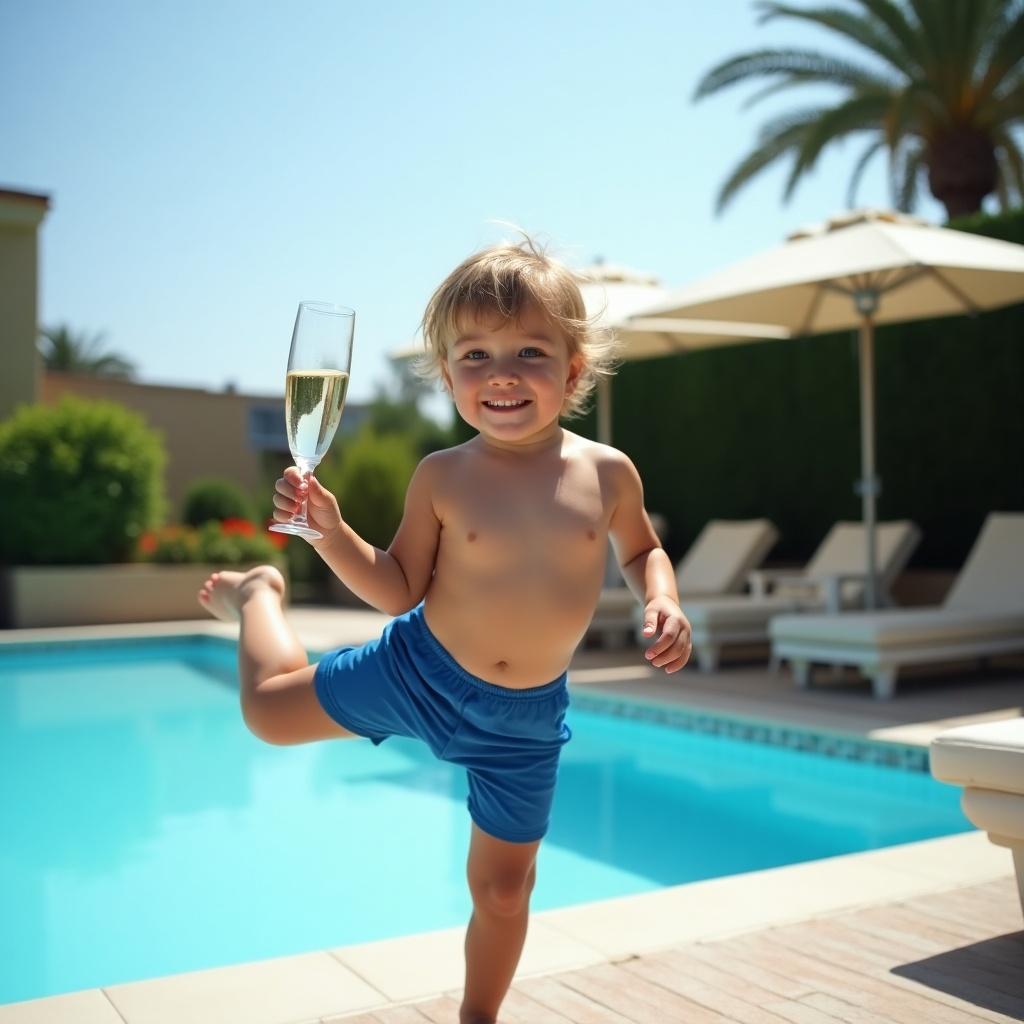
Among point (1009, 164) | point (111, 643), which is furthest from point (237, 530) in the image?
point (1009, 164)

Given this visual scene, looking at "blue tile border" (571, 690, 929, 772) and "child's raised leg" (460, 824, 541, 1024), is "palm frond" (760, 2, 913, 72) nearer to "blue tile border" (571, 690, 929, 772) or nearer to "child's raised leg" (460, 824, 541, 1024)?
"blue tile border" (571, 690, 929, 772)

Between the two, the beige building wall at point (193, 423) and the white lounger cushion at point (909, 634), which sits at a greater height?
the beige building wall at point (193, 423)

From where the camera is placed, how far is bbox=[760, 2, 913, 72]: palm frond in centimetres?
1324

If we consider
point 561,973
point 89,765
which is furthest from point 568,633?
point 89,765

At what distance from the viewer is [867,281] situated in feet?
26.7

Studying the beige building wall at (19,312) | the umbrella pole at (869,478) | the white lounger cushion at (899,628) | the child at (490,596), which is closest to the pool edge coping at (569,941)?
the child at (490,596)

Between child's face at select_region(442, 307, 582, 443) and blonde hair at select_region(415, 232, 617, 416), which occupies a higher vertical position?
blonde hair at select_region(415, 232, 617, 416)

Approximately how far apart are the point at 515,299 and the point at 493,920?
46.5 inches

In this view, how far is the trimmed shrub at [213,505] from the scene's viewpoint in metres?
18.0

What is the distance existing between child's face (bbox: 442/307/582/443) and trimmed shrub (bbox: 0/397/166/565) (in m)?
13.2

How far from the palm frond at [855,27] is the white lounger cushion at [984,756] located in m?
12.2

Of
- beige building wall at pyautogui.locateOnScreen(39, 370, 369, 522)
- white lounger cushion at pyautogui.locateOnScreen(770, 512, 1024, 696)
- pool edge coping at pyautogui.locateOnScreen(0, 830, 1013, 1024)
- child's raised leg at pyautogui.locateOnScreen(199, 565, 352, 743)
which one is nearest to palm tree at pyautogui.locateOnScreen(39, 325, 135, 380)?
beige building wall at pyautogui.locateOnScreen(39, 370, 369, 522)

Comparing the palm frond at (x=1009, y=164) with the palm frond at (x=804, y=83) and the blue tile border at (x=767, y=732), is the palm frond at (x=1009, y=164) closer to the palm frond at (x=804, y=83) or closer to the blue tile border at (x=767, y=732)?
the palm frond at (x=804, y=83)

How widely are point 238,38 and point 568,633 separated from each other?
11.6 m
